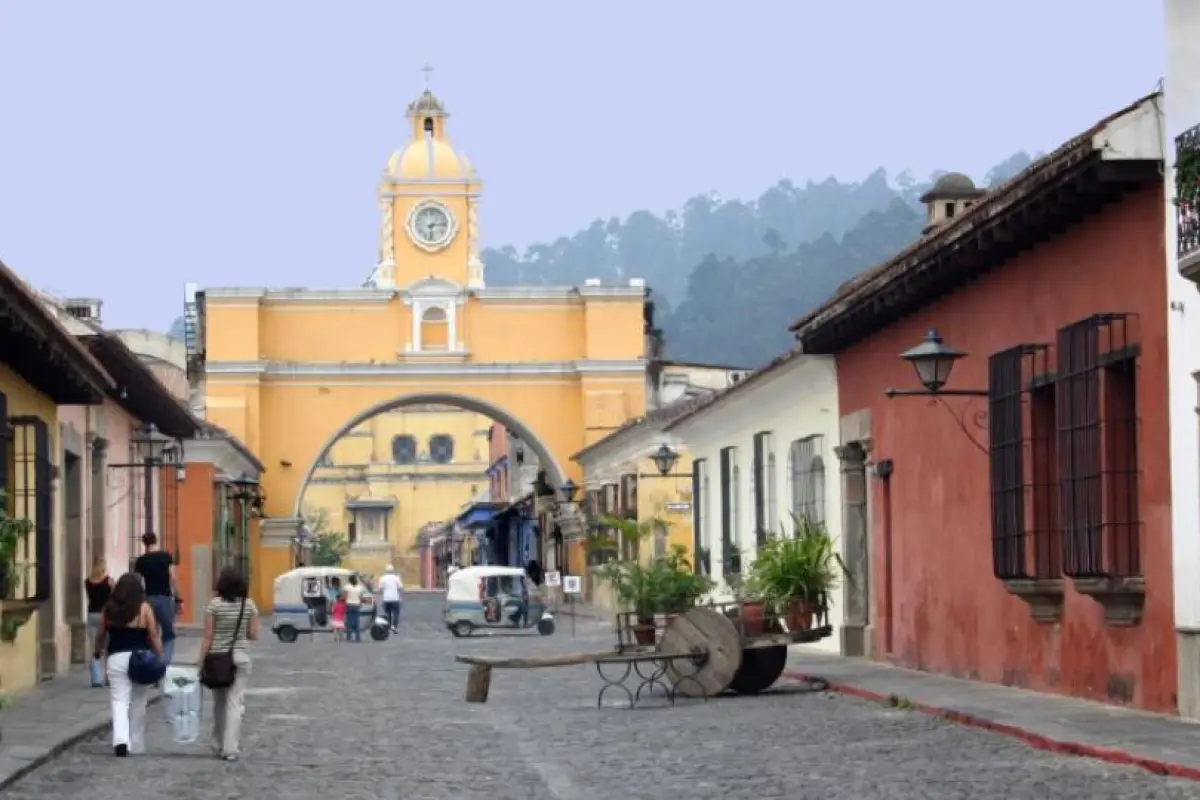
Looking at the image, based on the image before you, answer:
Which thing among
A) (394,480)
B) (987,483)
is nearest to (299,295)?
(987,483)

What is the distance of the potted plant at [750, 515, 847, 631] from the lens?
2119 cm

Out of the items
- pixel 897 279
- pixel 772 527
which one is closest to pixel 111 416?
pixel 772 527

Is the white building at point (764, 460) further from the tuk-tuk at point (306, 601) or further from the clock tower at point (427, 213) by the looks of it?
the clock tower at point (427, 213)

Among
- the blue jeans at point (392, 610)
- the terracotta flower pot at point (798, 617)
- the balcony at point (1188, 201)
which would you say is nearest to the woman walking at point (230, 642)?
the balcony at point (1188, 201)

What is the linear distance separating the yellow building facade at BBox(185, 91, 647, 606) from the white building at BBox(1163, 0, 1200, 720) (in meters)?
46.6

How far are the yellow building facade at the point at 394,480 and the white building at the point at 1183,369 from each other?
353 feet

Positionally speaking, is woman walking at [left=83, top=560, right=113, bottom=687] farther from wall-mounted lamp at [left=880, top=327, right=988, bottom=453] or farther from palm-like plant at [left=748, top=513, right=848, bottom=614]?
wall-mounted lamp at [left=880, top=327, right=988, bottom=453]

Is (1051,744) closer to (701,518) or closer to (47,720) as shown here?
(47,720)

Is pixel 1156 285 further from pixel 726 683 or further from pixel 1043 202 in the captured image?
pixel 726 683

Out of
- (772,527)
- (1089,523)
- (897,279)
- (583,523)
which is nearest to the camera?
(1089,523)

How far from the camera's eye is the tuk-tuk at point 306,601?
44000mm

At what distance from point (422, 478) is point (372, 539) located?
12.1ft

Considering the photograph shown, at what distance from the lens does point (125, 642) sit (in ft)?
52.7

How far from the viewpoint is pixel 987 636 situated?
20562 mm
